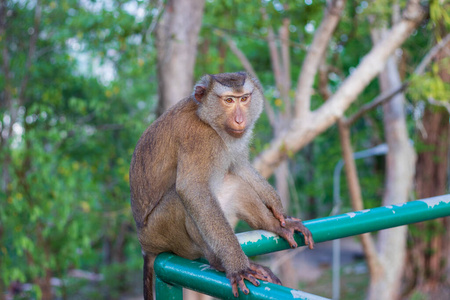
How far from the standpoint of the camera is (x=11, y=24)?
6570 millimetres

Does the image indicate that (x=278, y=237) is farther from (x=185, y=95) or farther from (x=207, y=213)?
(x=185, y=95)

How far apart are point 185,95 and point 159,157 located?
192 centimetres

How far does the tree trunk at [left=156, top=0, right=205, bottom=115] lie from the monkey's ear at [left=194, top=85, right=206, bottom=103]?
1624mm

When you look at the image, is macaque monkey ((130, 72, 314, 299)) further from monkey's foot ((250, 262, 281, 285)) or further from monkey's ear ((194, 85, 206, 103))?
monkey's foot ((250, 262, 281, 285))

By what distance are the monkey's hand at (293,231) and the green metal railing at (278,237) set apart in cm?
5

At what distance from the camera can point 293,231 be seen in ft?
7.27

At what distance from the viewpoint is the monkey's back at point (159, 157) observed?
8.21ft

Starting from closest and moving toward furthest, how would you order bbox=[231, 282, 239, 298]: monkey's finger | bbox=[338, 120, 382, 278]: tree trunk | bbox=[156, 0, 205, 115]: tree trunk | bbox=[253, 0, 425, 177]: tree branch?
bbox=[231, 282, 239, 298]: monkey's finger
bbox=[156, 0, 205, 115]: tree trunk
bbox=[253, 0, 425, 177]: tree branch
bbox=[338, 120, 382, 278]: tree trunk

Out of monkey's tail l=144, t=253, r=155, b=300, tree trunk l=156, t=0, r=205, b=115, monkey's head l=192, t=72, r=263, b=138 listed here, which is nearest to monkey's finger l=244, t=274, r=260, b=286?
monkey's tail l=144, t=253, r=155, b=300

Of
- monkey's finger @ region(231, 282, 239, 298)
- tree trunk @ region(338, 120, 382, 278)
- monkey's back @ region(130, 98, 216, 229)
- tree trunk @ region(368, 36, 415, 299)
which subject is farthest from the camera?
tree trunk @ region(368, 36, 415, 299)

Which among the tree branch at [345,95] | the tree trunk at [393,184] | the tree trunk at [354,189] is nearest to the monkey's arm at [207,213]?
the tree branch at [345,95]

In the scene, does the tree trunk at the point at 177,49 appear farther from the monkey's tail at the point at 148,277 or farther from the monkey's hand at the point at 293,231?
the monkey's hand at the point at 293,231

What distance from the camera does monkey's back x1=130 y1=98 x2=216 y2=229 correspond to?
2.50 metres

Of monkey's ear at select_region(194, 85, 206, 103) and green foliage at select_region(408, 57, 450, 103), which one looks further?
green foliage at select_region(408, 57, 450, 103)
